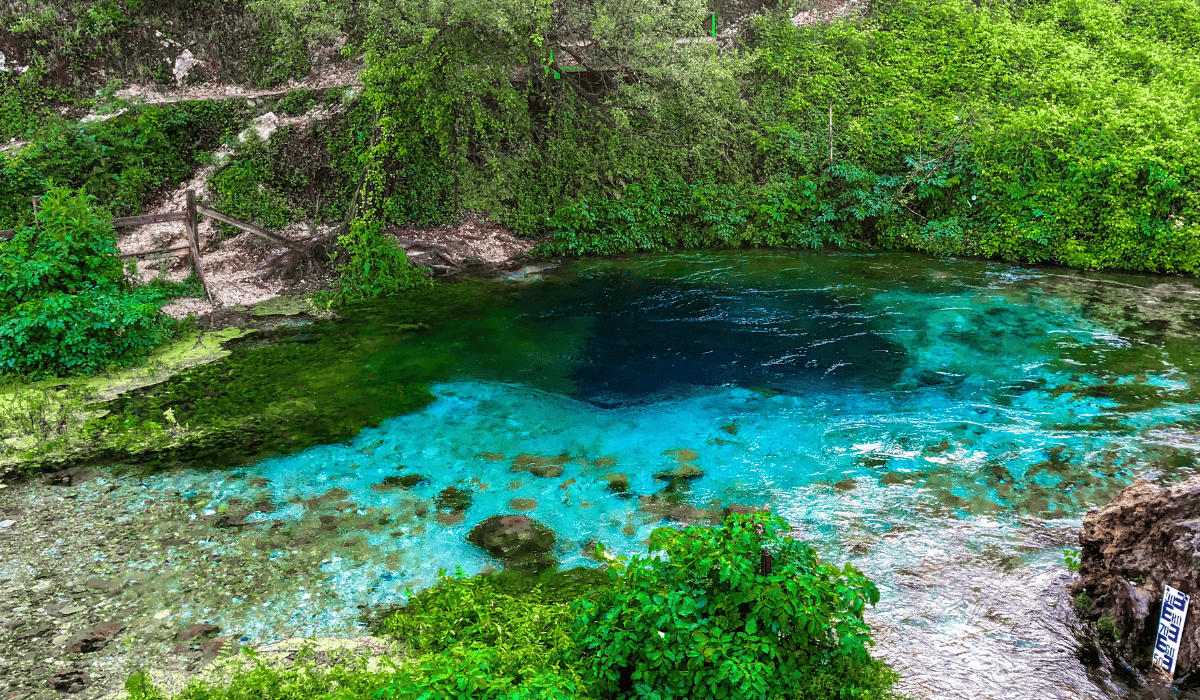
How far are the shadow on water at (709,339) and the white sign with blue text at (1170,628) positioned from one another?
5420 mm

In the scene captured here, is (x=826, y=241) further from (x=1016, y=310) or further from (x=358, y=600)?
(x=358, y=600)

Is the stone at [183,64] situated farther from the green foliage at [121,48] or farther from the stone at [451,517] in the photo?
the stone at [451,517]

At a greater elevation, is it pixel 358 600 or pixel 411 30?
pixel 411 30

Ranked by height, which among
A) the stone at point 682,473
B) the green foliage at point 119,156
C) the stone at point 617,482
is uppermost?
the green foliage at point 119,156

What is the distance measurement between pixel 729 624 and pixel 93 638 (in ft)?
14.7

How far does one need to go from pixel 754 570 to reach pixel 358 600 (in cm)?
323

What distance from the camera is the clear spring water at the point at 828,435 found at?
6141 mm

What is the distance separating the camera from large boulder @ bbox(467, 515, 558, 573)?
264 inches

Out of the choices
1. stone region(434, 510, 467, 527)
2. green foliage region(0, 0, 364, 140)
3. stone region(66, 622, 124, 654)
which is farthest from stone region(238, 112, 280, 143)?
stone region(66, 622, 124, 654)

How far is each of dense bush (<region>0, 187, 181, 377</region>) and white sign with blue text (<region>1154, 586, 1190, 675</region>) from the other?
1137 centimetres

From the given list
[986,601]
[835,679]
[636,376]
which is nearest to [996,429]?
[986,601]

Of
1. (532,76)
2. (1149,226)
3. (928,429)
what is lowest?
(928,429)

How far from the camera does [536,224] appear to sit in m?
16.9

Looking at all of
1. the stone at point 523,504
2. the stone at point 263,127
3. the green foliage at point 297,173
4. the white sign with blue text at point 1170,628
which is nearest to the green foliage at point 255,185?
the green foliage at point 297,173
